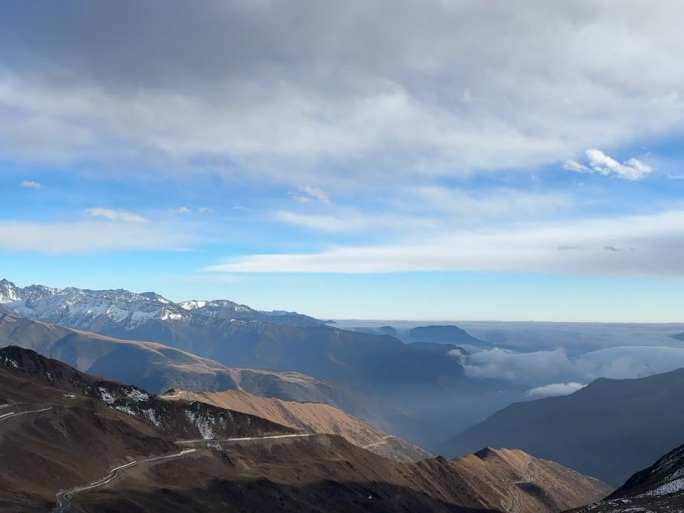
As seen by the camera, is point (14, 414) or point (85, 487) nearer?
point (85, 487)

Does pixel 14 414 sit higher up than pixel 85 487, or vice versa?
pixel 14 414

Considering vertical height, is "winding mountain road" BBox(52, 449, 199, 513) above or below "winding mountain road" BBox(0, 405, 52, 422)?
below

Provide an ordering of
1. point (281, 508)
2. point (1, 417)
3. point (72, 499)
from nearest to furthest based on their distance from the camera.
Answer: point (72, 499)
point (1, 417)
point (281, 508)

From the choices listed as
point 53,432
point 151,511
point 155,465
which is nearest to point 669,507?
point 151,511

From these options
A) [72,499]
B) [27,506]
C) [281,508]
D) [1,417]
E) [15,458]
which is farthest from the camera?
[281,508]

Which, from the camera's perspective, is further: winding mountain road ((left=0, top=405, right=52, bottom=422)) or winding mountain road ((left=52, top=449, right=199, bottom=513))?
winding mountain road ((left=0, top=405, right=52, bottom=422))

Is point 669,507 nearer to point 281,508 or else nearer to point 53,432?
point 281,508

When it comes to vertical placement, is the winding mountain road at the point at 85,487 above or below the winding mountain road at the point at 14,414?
below

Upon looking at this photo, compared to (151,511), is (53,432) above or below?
above

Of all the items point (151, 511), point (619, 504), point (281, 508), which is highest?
point (619, 504)

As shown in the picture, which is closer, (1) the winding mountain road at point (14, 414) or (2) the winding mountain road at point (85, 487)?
(2) the winding mountain road at point (85, 487)

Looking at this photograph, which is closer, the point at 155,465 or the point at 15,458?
the point at 15,458
